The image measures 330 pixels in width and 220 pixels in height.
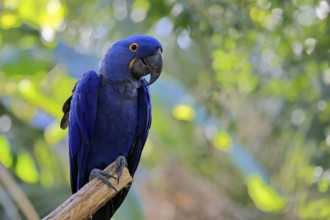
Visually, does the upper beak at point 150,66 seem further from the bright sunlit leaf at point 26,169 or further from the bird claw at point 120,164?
the bright sunlit leaf at point 26,169

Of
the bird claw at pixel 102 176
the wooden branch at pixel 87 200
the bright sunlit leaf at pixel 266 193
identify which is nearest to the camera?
the wooden branch at pixel 87 200

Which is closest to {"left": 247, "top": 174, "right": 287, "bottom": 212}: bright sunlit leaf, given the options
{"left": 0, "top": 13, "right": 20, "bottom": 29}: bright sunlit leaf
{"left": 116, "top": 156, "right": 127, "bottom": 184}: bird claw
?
{"left": 116, "top": 156, "right": 127, "bottom": 184}: bird claw

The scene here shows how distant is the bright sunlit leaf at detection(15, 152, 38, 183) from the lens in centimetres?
404

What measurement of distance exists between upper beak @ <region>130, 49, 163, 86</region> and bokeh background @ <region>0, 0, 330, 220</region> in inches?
28.2

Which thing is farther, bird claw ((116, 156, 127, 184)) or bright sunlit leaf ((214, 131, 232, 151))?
bright sunlit leaf ((214, 131, 232, 151))

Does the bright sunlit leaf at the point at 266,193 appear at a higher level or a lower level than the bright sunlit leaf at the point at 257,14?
lower

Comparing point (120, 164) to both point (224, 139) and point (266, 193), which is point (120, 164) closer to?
point (224, 139)

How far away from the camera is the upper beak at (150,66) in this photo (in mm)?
2283

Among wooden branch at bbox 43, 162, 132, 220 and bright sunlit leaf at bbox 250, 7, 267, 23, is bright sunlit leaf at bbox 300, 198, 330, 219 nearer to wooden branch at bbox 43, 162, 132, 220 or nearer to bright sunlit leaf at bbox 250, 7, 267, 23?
bright sunlit leaf at bbox 250, 7, 267, 23

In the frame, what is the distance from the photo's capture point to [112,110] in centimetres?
235

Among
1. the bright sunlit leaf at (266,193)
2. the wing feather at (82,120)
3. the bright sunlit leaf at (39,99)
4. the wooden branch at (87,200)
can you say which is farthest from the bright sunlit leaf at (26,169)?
the wooden branch at (87,200)

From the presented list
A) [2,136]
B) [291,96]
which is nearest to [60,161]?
[2,136]

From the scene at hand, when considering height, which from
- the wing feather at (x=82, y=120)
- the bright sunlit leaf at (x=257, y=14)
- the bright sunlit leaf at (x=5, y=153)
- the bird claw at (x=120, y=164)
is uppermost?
the bright sunlit leaf at (x=257, y=14)

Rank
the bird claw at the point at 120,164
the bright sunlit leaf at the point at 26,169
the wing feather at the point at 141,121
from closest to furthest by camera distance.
Result: 1. the bird claw at the point at 120,164
2. the wing feather at the point at 141,121
3. the bright sunlit leaf at the point at 26,169
